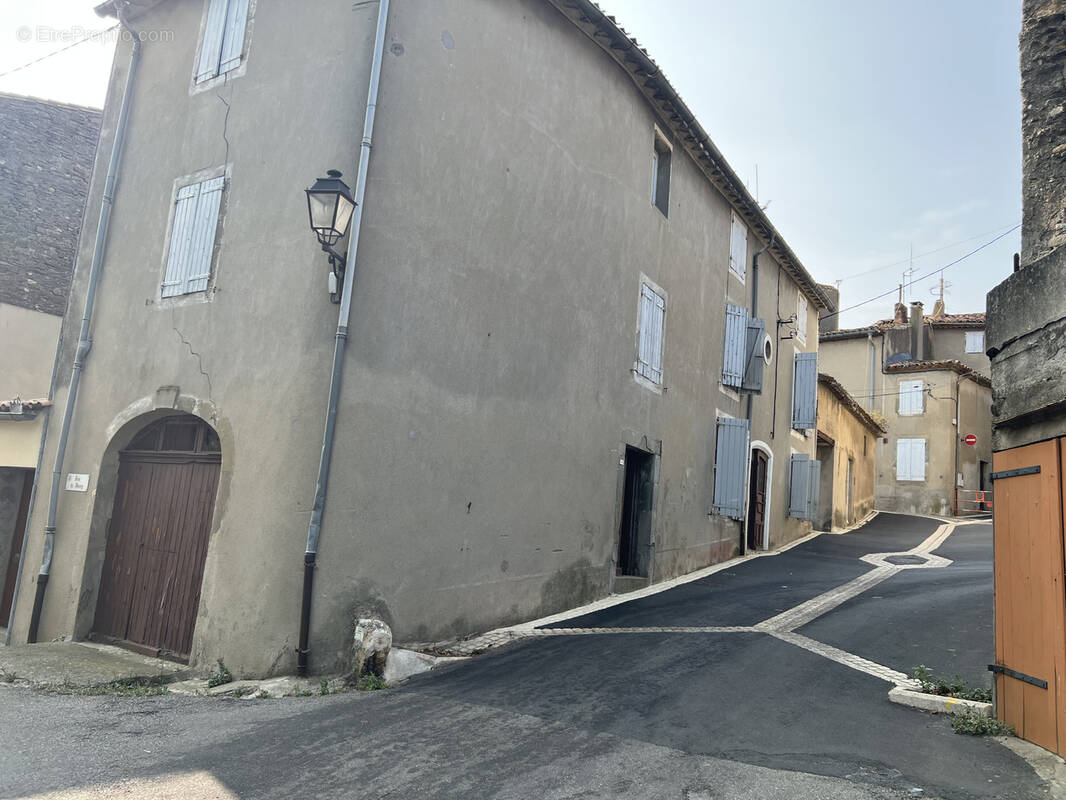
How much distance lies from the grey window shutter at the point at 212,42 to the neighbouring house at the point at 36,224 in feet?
21.2

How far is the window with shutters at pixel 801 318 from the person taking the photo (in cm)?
1889

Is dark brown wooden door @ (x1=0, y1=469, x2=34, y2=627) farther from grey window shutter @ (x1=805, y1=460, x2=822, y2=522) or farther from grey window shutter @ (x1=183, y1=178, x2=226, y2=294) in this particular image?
grey window shutter @ (x1=805, y1=460, x2=822, y2=522)

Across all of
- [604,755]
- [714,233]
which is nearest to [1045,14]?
[604,755]

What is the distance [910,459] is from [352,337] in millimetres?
25916

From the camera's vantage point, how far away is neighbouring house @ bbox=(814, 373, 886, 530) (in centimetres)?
2117

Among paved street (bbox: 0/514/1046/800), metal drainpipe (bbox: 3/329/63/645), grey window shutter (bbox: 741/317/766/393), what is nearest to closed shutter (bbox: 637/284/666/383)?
grey window shutter (bbox: 741/317/766/393)

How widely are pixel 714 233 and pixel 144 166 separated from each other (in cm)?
959

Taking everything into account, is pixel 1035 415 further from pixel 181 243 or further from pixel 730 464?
pixel 730 464

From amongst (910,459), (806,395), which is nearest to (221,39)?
(806,395)

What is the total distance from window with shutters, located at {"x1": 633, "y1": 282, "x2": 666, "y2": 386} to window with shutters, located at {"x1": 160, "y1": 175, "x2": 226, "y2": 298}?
602 centimetres

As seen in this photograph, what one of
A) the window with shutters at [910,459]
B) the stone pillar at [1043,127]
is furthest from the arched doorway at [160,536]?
the window with shutters at [910,459]

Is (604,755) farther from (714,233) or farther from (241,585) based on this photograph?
(714,233)

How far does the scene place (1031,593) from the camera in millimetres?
4836

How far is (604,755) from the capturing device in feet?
15.0
